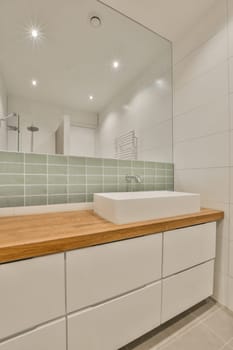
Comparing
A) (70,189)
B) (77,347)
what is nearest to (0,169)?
(70,189)

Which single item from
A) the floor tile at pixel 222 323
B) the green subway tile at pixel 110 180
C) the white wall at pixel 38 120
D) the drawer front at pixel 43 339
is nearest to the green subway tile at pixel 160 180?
the green subway tile at pixel 110 180

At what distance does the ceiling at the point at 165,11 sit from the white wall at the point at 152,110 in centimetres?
23

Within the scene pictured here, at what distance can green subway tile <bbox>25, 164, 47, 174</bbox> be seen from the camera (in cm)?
115

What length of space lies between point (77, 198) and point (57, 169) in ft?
0.84

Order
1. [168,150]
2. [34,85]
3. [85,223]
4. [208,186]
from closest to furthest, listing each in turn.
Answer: [85,223]
[34,85]
[208,186]
[168,150]

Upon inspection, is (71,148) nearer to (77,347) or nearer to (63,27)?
(63,27)

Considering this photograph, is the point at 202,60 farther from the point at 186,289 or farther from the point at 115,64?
the point at 186,289

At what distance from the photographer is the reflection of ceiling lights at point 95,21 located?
142 cm

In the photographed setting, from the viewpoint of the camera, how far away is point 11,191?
43.6 inches

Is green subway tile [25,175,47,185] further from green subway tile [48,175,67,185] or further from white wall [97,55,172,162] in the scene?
white wall [97,55,172,162]

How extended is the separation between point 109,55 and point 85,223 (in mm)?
1445

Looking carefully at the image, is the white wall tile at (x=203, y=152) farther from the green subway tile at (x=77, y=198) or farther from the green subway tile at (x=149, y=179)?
the green subway tile at (x=77, y=198)

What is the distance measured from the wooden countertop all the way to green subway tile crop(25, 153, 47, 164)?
1.18ft

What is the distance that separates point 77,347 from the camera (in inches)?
31.7
